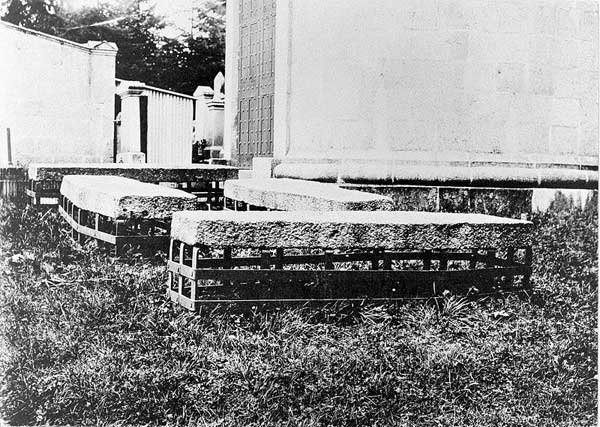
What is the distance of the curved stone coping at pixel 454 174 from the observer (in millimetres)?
8742

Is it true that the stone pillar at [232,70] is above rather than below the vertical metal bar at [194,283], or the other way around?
above

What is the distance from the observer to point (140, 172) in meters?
11.0

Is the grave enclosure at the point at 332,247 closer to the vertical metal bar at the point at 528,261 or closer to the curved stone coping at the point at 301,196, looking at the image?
the vertical metal bar at the point at 528,261

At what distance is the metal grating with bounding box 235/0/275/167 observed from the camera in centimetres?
1220

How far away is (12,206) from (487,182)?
19.1 feet

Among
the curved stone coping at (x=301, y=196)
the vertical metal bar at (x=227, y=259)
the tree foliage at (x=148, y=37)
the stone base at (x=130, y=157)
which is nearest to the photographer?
the vertical metal bar at (x=227, y=259)

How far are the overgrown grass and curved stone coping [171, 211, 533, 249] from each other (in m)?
0.45

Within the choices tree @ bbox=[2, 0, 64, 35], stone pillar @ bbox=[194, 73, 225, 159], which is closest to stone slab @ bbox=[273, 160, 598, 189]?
stone pillar @ bbox=[194, 73, 225, 159]

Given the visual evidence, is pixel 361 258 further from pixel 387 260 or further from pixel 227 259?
pixel 227 259

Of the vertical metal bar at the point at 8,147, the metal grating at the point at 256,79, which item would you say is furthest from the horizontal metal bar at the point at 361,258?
the vertical metal bar at the point at 8,147

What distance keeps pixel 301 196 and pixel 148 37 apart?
21.0 meters

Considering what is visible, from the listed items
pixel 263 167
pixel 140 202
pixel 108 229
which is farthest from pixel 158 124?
pixel 140 202

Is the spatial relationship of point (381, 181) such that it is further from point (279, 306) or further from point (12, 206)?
point (12, 206)

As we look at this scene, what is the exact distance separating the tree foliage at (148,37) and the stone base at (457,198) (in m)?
12.3
